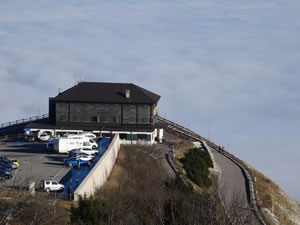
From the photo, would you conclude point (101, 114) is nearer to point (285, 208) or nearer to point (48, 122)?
point (48, 122)

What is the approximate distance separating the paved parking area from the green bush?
12522 millimetres

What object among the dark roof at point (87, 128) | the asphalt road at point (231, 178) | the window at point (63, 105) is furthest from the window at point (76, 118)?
the asphalt road at point (231, 178)

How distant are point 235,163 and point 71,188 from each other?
107 ft

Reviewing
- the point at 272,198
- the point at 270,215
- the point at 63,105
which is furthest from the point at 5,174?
the point at 272,198

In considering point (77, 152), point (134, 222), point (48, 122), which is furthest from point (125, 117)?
point (134, 222)

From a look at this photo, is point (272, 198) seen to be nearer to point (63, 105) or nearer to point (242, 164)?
point (242, 164)

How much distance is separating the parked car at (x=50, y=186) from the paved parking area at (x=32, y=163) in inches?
41.8

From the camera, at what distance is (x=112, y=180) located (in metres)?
55.8

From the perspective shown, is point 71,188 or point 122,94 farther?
point 122,94

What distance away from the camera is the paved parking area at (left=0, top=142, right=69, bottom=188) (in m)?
49.8

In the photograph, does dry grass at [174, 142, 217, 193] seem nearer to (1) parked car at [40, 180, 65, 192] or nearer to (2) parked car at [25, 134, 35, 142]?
(1) parked car at [40, 180, 65, 192]

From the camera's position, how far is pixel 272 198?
216ft

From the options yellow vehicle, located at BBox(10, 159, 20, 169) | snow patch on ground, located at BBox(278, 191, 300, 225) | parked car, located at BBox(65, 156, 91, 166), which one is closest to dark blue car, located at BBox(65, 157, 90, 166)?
parked car, located at BBox(65, 156, 91, 166)

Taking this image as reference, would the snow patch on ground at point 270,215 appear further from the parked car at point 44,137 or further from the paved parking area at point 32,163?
the parked car at point 44,137
